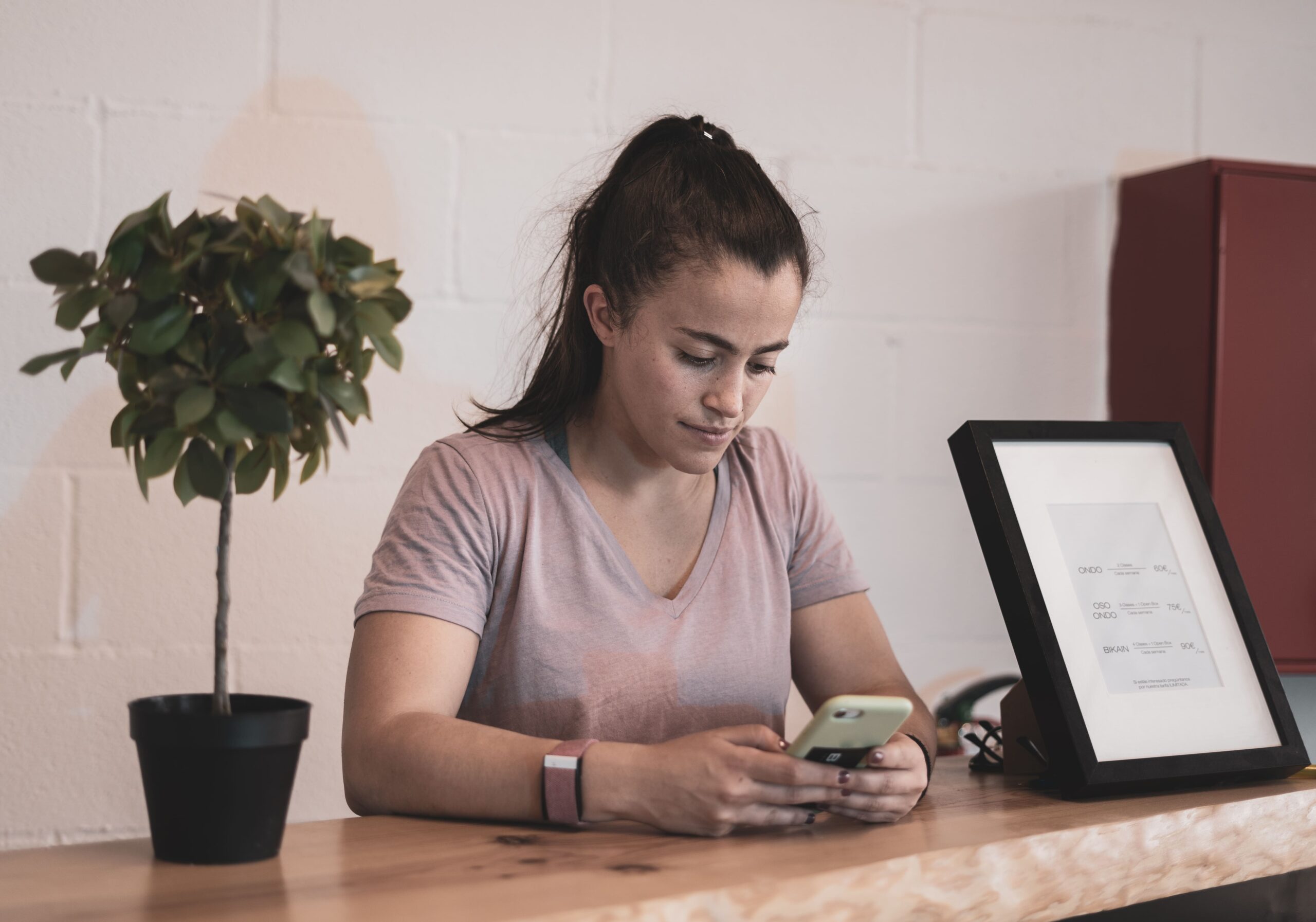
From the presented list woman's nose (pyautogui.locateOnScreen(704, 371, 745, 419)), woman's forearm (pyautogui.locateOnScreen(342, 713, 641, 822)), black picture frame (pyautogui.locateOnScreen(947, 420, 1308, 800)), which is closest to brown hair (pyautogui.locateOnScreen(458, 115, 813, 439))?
woman's nose (pyautogui.locateOnScreen(704, 371, 745, 419))

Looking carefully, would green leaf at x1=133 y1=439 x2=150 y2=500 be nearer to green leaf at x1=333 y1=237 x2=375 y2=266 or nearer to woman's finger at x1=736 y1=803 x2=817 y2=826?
green leaf at x1=333 y1=237 x2=375 y2=266

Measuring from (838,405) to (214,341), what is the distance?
54.5 inches

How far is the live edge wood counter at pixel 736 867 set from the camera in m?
0.75

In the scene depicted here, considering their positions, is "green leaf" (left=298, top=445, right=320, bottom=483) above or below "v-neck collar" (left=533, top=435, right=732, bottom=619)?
above

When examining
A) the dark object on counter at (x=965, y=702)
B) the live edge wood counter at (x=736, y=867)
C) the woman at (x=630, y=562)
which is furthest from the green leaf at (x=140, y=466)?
the dark object on counter at (x=965, y=702)

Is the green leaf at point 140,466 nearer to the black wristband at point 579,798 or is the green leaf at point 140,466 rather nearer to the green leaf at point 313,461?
the green leaf at point 313,461

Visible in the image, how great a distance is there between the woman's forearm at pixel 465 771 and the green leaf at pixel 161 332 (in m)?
0.42

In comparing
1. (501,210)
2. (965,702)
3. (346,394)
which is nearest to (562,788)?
(346,394)

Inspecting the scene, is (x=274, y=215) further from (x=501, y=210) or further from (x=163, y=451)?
(x=501, y=210)

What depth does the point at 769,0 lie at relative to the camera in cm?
199

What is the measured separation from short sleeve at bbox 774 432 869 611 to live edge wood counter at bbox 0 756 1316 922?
338 millimetres

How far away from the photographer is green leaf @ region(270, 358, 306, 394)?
0.76 metres

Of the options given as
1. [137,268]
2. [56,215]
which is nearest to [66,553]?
[56,215]

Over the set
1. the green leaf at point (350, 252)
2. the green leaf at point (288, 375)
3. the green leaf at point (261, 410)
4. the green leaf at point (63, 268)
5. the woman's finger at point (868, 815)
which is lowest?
the woman's finger at point (868, 815)
